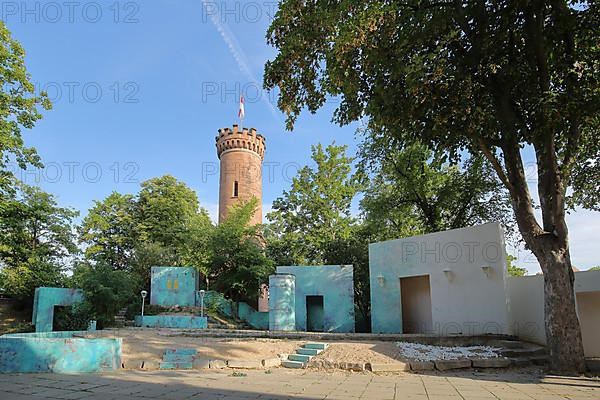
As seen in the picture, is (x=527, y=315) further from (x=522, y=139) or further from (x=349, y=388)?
(x=349, y=388)

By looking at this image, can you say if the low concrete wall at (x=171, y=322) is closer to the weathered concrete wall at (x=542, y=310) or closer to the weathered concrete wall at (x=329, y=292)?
the weathered concrete wall at (x=329, y=292)

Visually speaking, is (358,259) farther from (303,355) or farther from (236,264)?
(303,355)

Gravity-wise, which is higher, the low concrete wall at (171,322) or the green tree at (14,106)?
the green tree at (14,106)

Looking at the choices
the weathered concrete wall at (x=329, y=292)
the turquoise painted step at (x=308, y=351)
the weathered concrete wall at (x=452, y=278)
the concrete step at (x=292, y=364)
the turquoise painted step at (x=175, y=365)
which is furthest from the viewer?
the weathered concrete wall at (x=329, y=292)

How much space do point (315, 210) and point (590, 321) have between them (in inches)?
665

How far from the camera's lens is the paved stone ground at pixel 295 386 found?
18.6 ft

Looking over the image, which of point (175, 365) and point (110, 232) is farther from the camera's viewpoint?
point (110, 232)

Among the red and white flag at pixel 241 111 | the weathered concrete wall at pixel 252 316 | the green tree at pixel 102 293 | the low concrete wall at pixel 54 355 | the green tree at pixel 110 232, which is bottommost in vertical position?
the weathered concrete wall at pixel 252 316

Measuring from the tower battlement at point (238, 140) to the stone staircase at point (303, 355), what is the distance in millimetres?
24494

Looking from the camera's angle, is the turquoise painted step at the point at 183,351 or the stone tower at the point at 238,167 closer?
the turquoise painted step at the point at 183,351

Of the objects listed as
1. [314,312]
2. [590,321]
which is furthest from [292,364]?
[314,312]

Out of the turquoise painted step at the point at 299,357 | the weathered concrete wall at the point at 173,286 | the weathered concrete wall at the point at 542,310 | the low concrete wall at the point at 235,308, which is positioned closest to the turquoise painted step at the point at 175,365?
the turquoise painted step at the point at 299,357

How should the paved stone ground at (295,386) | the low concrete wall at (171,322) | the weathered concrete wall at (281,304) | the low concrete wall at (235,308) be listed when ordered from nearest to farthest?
the paved stone ground at (295,386), the weathered concrete wall at (281,304), the low concrete wall at (171,322), the low concrete wall at (235,308)

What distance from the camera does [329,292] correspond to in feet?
58.3
